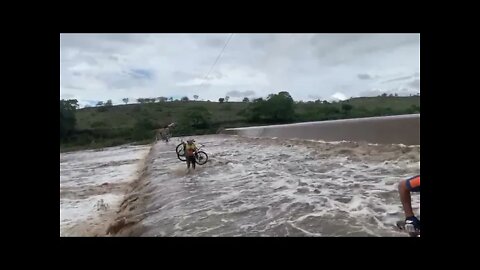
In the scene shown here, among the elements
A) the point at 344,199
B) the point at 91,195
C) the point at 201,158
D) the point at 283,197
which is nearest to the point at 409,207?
the point at 344,199

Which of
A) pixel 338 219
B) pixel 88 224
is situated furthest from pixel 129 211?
pixel 338 219

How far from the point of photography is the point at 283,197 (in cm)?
551

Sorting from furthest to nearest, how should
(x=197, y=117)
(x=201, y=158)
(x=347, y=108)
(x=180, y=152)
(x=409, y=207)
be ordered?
(x=347, y=108) < (x=197, y=117) < (x=180, y=152) < (x=201, y=158) < (x=409, y=207)

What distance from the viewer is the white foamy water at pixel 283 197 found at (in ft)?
13.2

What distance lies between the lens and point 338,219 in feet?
13.6

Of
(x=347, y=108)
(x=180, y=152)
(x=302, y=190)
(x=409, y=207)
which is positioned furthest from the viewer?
(x=347, y=108)

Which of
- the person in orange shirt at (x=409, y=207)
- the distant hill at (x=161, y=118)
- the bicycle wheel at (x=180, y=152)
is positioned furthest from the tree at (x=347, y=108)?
the person in orange shirt at (x=409, y=207)

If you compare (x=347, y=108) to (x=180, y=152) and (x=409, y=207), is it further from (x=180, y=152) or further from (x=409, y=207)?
(x=409, y=207)

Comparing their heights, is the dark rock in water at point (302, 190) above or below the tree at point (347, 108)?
below

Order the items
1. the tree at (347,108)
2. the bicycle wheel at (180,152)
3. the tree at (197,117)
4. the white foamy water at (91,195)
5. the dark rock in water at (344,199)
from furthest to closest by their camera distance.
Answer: the tree at (347,108) < the tree at (197,117) < the bicycle wheel at (180,152) < the white foamy water at (91,195) < the dark rock in water at (344,199)

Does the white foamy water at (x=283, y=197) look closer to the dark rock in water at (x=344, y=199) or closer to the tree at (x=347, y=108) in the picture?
the dark rock in water at (x=344, y=199)
